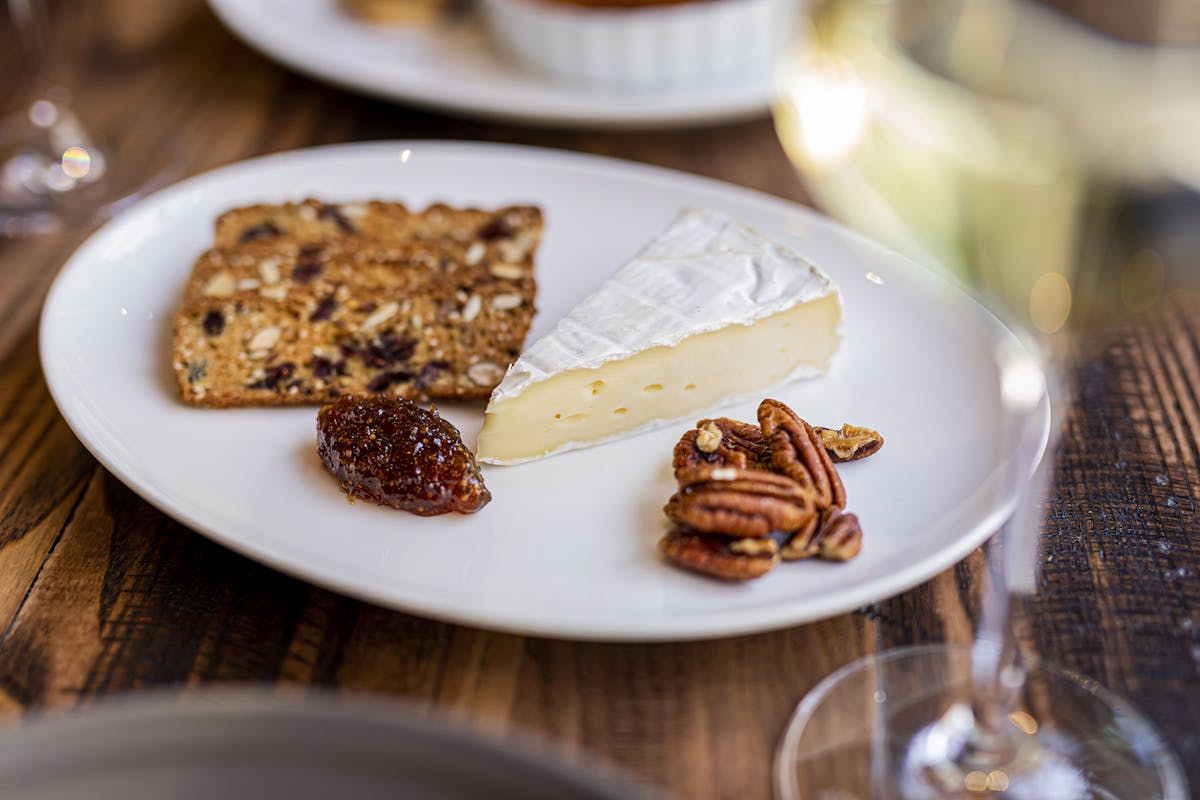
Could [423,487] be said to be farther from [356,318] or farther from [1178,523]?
[1178,523]

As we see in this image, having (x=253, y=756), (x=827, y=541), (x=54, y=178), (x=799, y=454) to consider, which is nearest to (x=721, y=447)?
(x=799, y=454)

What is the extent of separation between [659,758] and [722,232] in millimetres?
701

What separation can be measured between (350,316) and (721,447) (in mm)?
468

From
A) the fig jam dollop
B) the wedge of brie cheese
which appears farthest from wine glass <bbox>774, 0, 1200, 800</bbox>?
the fig jam dollop

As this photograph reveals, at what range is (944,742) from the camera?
930 millimetres

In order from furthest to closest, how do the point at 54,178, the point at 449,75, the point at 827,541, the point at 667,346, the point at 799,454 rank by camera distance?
the point at 449,75 → the point at 54,178 → the point at 667,346 → the point at 799,454 → the point at 827,541

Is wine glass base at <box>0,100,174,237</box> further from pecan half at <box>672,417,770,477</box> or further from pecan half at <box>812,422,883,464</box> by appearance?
pecan half at <box>812,422,883,464</box>

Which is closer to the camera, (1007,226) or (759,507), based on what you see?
(759,507)

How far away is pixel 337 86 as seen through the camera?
2.13 metres

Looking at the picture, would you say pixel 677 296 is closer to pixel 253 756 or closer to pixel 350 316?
pixel 350 316

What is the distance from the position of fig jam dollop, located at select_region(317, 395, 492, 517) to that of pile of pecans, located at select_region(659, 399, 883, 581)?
0.20 meters

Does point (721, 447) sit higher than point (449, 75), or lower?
higher

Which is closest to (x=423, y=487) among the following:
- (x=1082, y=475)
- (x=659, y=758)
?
(x=659, y=758)

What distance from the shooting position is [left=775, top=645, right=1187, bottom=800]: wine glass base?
90cm
